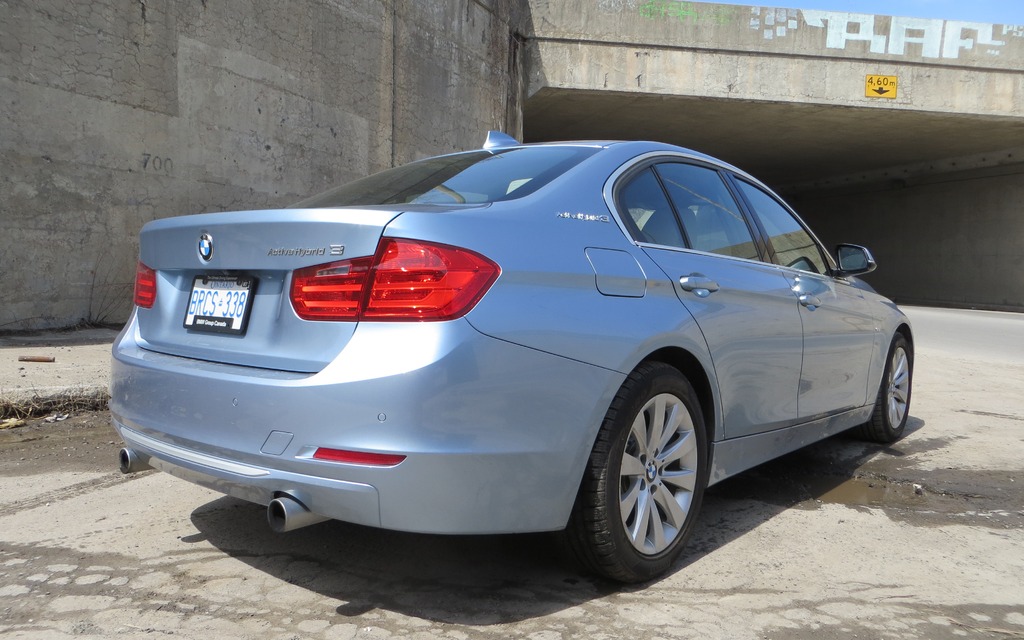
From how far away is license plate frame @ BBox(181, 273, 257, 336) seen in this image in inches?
98.7

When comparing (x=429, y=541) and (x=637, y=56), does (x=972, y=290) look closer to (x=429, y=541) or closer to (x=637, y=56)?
(x=637, y=56)

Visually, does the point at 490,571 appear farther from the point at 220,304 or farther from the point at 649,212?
the point at 649,212

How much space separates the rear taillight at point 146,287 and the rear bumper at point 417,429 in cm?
60

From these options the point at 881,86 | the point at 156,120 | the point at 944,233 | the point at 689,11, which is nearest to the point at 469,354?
the point at 156,120

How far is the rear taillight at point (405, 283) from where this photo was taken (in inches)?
86.7

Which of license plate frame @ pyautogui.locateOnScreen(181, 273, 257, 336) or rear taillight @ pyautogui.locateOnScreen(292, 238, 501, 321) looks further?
license plate frame @ pyautogui.locateOnScreen(181, 273, 257, 336)

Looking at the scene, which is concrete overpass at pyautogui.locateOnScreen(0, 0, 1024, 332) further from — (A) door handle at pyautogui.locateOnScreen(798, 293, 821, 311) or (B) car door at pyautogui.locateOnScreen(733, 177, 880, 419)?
(A) door handle at pyautogui.locateOnScreen(798, 293, 821, 311)

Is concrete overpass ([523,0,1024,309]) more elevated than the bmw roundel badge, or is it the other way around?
concrete overpass ([523,0,1024,309])

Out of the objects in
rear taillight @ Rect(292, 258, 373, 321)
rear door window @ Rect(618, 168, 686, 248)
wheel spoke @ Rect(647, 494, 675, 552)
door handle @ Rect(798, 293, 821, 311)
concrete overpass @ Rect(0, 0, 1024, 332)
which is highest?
concrete overpass @ Rect(0, 0, 1024, 332)

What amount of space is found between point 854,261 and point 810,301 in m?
0.86

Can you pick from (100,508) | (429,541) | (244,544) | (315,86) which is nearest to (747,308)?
(429,541)

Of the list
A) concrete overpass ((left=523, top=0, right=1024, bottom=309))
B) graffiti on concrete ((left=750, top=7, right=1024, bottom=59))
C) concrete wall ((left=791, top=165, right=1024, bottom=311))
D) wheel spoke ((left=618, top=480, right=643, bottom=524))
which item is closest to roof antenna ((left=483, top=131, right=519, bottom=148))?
wheel spoke ((left=618, top=480, right=643, bottom=524))

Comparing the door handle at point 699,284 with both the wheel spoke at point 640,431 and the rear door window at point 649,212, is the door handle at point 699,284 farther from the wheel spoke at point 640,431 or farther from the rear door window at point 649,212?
the wheel spoke at point 640,431

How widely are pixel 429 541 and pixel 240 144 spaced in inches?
279
